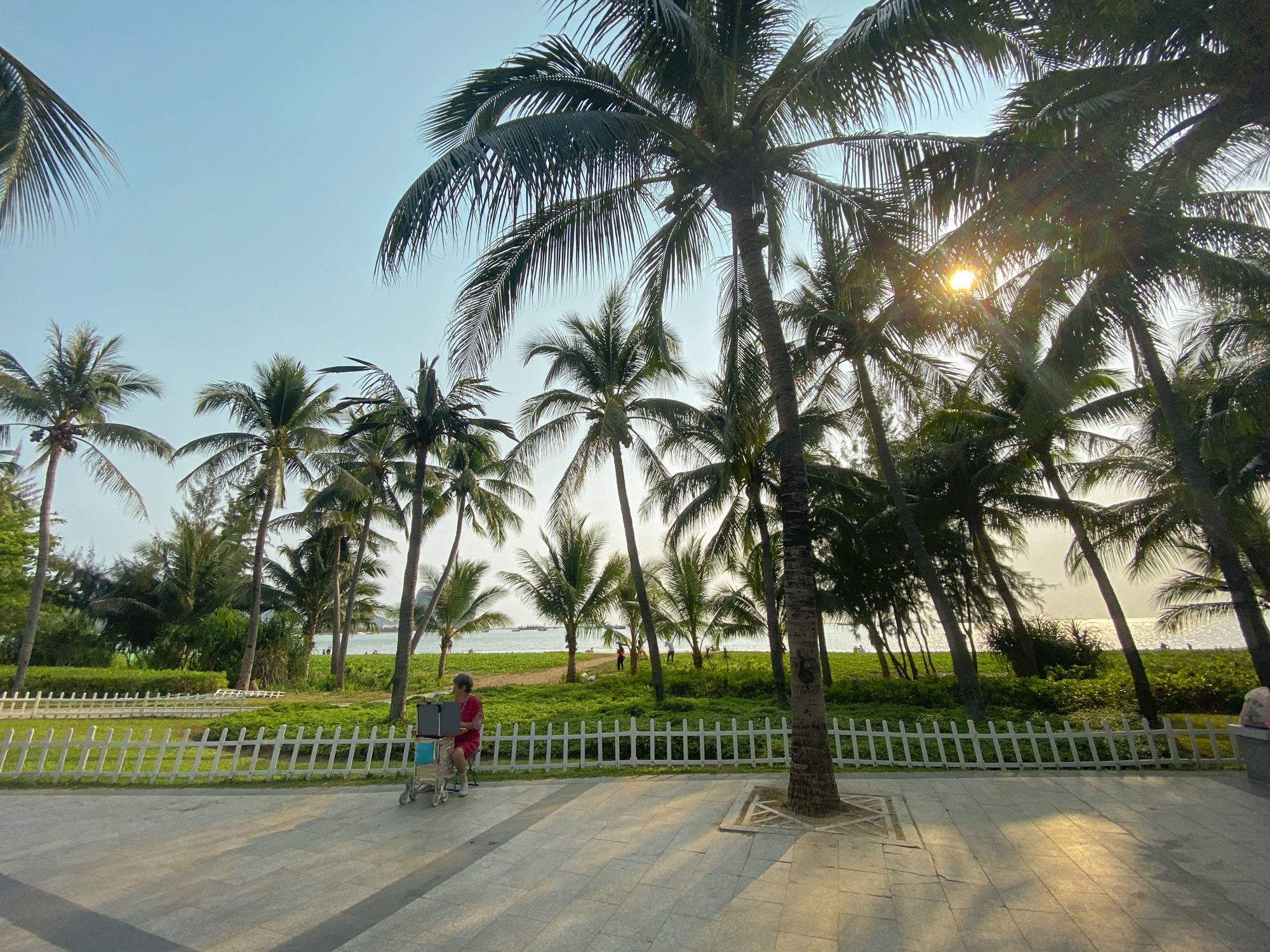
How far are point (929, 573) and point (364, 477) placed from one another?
57.8ft

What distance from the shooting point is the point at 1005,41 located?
5922 mm

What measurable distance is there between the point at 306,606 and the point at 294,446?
11.2m

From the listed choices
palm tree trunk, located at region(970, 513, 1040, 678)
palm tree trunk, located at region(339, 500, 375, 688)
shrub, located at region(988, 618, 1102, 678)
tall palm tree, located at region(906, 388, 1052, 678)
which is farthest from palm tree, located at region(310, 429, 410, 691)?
shrub, located at region(988, 618, 1102, 678)

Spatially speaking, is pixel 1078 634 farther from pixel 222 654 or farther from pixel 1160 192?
pixel 222 654

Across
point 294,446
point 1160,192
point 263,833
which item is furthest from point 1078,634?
point 294,446

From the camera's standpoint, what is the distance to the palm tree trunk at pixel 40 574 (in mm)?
15172

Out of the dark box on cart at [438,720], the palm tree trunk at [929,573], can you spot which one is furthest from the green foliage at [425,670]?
the palm tree trunk at [929,573]

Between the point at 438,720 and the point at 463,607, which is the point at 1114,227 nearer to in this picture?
the point at 438,720

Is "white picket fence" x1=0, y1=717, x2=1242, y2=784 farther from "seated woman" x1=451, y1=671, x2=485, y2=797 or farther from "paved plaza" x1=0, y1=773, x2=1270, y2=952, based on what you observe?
"seated woman" x1=451, y1=671, x2=485, y2=797

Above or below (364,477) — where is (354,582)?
below

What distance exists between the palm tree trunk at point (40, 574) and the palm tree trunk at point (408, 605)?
34.1ft

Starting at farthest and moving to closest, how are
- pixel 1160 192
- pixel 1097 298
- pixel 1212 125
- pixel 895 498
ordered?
pixel 895 498 → pixel 1097 298 → pixel 1160 192 → pixel 1212 125

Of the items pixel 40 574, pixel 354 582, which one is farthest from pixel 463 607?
pixel 40 574

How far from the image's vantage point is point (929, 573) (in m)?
11.3
